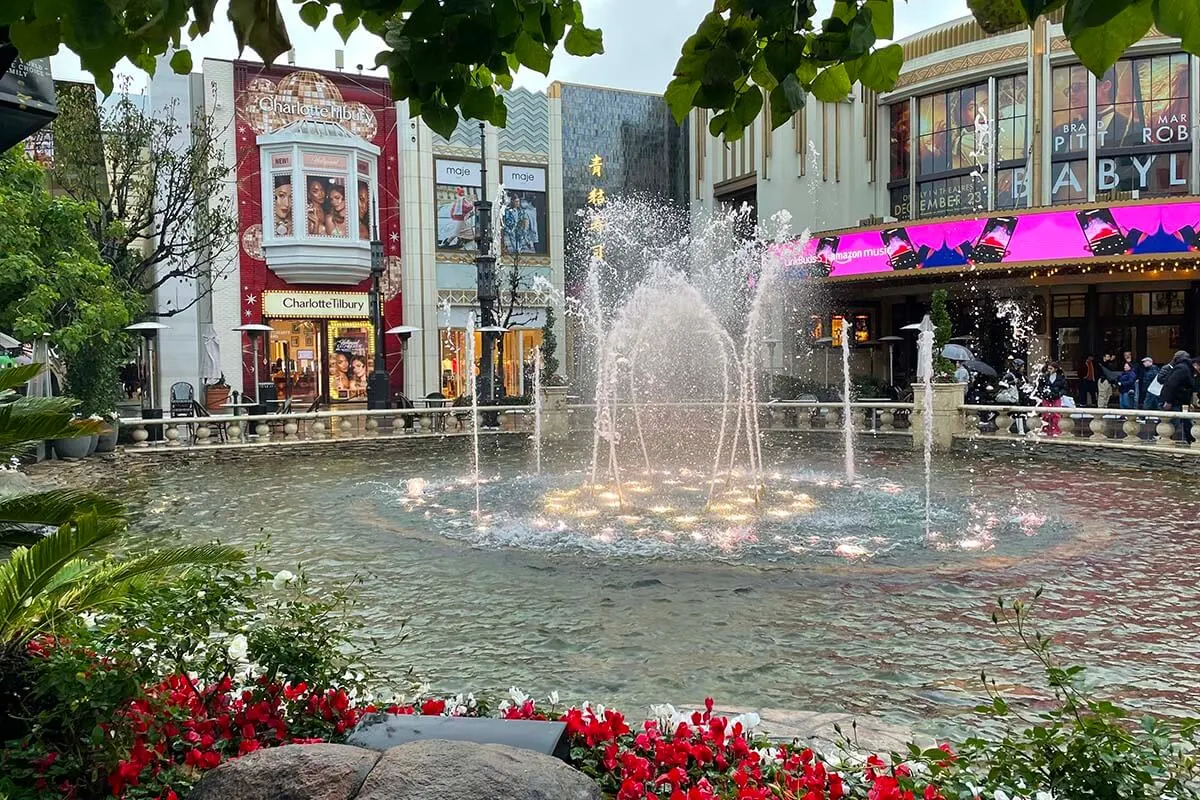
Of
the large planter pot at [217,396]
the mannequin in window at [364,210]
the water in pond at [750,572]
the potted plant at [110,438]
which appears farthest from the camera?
the mannequin in window at [364,210]

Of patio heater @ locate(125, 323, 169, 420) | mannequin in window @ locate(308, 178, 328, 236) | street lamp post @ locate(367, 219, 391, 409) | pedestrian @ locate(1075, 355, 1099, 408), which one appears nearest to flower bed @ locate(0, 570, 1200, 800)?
patio heater @ locate(125, 323, 169, 420)

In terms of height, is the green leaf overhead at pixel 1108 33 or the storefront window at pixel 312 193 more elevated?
the storefront window at pixel 312 193

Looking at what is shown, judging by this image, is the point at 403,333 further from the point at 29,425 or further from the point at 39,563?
the point at 39,563

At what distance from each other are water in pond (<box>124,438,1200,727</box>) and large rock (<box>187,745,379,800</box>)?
2.72 meters

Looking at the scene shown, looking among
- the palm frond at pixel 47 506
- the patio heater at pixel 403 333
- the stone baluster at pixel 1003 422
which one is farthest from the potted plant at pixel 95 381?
the stone baluster at pixel 1003 422

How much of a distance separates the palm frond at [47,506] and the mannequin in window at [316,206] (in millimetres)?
27178

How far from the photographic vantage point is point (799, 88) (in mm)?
3211

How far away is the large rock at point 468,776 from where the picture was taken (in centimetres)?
264

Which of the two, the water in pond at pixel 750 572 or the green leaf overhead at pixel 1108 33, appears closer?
the green leaf overhead at pixel 1108 33

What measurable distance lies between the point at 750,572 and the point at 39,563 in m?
6.17

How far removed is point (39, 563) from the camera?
3654 mm

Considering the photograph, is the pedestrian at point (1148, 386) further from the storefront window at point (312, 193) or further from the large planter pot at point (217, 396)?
the large planter pot at point (217, 396)

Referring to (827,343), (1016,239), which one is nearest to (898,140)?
(827,343)

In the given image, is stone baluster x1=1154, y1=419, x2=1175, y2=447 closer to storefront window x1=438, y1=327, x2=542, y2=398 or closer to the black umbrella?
the black umbrella
